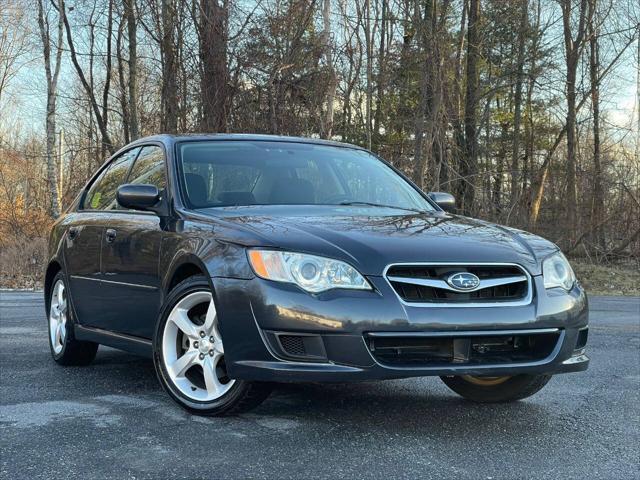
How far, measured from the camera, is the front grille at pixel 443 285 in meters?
3.59

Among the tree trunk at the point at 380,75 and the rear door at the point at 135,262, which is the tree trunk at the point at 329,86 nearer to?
the tree trunk at the point at 380,75

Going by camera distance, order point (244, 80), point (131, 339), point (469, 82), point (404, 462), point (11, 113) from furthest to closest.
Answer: point (11, 113)
point (469, 82)
point (244, 80)
point (131, 339)
point (404, 462)

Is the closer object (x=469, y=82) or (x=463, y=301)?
(x=463, y=301)

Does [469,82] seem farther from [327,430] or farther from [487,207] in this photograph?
[327,430]

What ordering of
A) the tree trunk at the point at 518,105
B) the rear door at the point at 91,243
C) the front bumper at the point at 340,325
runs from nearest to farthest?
the front bumper at the point at 340,325, the rear door at the point at 91,243, the tree trunk at the point at 518,105

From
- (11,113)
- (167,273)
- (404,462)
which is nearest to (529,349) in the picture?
(404,462)

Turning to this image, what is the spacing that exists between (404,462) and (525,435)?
844 millimetres

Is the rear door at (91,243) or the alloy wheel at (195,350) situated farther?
the rear door at (91,243)

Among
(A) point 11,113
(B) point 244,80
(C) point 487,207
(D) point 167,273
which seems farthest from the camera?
(A) point 11,113

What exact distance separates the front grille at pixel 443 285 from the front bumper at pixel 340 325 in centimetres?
5

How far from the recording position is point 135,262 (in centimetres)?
478

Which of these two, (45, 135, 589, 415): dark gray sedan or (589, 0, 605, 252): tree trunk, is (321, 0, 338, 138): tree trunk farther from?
(45, 135, 589, 415): dark gray sedan

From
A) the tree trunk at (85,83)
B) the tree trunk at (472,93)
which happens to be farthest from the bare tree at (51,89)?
the tree trunk at (472,93)

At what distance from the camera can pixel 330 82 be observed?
697 inches
